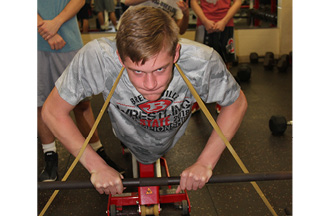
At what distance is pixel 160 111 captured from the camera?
1238 mm

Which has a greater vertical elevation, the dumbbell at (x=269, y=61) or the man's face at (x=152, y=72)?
the man's face at (x=152, y=72)

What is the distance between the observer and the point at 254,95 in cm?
309

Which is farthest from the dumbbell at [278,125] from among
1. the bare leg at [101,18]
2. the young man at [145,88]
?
the bare leg at [101,18]

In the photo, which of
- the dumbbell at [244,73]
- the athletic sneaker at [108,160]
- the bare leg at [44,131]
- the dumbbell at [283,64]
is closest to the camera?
the bare leg at [44,131]

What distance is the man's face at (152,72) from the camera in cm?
91

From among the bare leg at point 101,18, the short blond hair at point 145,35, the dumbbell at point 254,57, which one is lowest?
the dumbbell at point 254,57

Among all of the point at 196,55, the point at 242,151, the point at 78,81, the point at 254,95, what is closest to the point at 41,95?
the point at 78,81

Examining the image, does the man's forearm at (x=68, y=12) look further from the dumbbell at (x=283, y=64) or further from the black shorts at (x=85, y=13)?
the dumbbell at (x=283, y=64)

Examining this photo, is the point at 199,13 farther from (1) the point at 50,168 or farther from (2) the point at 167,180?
(2) the point at 167,180

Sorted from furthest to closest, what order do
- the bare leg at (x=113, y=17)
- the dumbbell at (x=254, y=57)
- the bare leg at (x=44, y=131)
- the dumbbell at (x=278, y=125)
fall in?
1. the dumbbell at (x=254, y=57)
2. the bare leg at (x=113, y=17)
3. the dumbbell at (x=278, y=125)
4. the bare leg at (x=44, y=131)

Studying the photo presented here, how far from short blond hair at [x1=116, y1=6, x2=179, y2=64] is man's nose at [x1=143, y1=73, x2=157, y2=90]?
40 mm

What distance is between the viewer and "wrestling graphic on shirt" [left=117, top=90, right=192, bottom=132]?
120 centimetres

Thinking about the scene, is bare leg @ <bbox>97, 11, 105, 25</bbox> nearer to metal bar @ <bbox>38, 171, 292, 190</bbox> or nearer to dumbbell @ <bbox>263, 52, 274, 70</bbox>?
dumbbell @ <bbox>263, 52, 274, 70</bbox>
